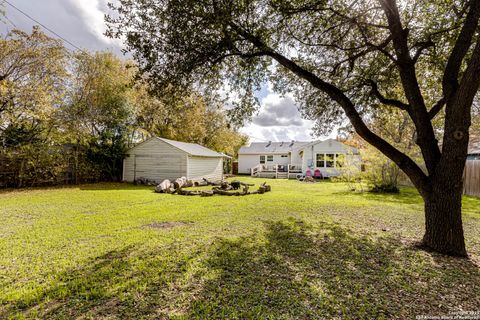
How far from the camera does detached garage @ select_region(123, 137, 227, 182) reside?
48.7 ft

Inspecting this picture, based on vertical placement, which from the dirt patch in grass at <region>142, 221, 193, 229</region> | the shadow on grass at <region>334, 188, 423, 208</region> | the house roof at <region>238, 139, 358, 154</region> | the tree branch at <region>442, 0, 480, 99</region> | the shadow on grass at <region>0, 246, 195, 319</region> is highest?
the house roof at <region>238, 139, 358, 154</region>

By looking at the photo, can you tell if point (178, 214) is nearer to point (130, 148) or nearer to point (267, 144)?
point (130, 148)

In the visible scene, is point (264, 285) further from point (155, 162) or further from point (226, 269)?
point (155, 162)

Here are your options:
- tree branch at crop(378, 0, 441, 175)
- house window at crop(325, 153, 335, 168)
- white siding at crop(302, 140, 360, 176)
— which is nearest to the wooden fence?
white siding at crop(302, 140, 360, 176)

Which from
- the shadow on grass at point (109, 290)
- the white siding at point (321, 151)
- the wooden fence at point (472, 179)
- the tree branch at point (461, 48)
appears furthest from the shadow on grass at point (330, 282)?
the white siding at point (321, 151)

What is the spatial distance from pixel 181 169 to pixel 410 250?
12854mm

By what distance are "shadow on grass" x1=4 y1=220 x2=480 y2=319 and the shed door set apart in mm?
11252


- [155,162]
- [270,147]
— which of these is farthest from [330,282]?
[270,147]

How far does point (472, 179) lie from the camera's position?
11172mm

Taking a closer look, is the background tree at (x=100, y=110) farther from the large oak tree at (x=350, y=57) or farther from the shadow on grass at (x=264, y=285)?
the shadow on grass at (x=264, y=285)

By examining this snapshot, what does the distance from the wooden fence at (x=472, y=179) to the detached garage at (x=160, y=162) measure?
15.3m

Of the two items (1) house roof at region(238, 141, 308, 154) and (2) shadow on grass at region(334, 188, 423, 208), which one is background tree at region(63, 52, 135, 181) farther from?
(1) house roof at region(238, 141, 308, 154)

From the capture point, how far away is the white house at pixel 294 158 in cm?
2164

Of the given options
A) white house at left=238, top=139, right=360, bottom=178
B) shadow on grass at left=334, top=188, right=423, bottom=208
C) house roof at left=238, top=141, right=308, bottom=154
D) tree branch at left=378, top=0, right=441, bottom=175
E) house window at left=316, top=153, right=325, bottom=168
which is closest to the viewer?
tree branch at left=378, top=0, right=441, bottom=175
